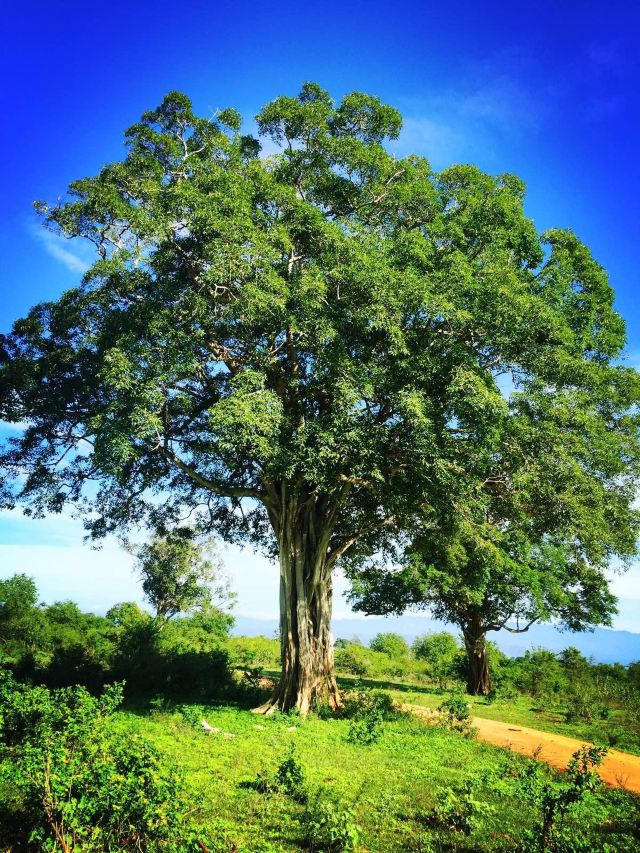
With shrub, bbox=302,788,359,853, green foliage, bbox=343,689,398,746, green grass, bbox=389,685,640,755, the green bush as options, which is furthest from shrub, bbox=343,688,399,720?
the green bush

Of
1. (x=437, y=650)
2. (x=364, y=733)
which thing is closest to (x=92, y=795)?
(x=364, y=733)

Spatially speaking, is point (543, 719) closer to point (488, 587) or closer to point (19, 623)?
point (488, 587)

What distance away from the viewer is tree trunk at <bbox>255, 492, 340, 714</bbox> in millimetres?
14328

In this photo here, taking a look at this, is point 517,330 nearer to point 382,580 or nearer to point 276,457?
point 276,457

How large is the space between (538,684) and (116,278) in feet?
77.4

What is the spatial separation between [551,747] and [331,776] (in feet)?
21.7

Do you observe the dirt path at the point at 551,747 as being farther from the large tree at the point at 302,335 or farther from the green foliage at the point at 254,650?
the green foliage at the point at 254,650

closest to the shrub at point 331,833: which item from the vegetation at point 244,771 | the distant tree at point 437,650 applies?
the vegetation at point 244,771

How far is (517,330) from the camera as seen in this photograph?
12.5 metres

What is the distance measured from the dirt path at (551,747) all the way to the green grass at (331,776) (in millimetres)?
1023

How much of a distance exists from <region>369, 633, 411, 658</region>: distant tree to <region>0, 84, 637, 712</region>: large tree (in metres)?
24.2

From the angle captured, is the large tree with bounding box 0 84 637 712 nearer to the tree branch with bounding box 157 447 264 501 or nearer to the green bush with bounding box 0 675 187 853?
the tree branch with bounding box 157 447 264 501

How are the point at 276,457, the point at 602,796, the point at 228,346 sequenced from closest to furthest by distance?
the point at 602,796 → the point at 276,457 → the point at 228,346

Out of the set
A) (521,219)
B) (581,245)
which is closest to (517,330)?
(521,219)
